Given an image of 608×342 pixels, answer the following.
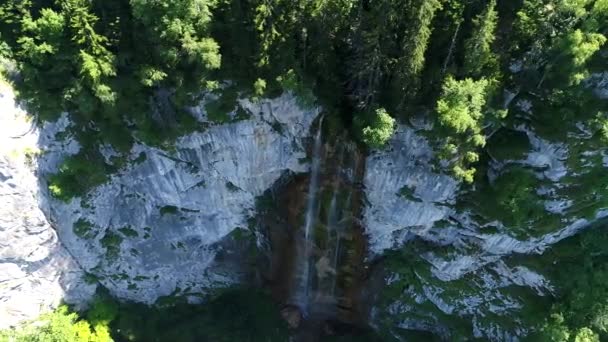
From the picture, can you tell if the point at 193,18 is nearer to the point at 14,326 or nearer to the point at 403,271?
the point at 403,271

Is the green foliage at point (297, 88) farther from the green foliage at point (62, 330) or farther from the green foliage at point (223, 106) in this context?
the green foliage at point (62, 330)

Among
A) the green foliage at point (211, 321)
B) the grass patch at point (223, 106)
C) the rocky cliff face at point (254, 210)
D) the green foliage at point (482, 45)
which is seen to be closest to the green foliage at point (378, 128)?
the rocky cliff face at point (254, 210)

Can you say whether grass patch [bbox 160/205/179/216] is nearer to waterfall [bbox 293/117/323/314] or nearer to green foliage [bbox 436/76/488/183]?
waterfall [bbox 293/117/323/314]

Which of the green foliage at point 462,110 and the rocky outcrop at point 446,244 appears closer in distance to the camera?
the green foliage at point 462,110

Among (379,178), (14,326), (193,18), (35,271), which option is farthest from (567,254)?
(14,326)

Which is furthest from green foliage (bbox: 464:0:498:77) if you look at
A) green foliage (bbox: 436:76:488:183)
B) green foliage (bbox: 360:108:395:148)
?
green foliage (bbox: 360:108:395:148)

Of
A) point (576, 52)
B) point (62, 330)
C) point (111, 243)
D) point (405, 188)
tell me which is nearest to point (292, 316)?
point (111, 243)
